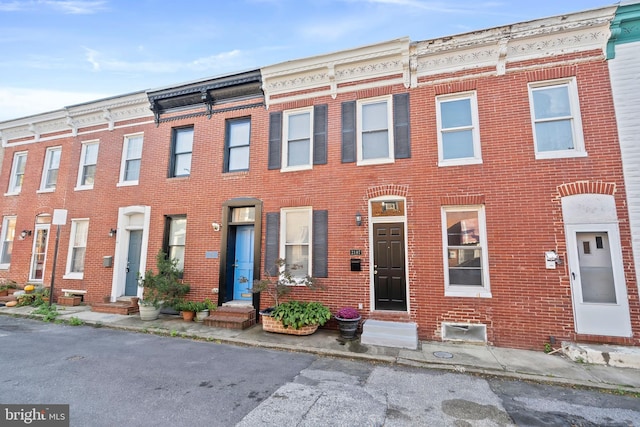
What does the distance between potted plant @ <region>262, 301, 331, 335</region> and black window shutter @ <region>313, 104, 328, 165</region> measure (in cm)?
388

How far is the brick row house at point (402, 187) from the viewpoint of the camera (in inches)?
243

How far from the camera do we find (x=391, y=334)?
6.23 meters

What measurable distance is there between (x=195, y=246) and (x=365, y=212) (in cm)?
535

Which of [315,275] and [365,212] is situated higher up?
[365,212]

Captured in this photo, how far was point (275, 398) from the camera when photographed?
398cm

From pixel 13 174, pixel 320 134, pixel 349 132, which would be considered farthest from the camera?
pixel 13 174

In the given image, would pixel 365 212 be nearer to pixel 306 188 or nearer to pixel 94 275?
pixel 306 188

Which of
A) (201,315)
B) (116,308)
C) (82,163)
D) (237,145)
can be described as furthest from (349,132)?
(82,163)

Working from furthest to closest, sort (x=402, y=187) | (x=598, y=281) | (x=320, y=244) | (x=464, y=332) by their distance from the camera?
(x=320, y=244) → (x=402, y=187) → (x=464, y=332) → (x=598, y=281)

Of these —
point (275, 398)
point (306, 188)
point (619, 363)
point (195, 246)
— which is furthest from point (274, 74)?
point (619, 363)

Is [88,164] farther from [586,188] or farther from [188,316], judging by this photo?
[586,188]

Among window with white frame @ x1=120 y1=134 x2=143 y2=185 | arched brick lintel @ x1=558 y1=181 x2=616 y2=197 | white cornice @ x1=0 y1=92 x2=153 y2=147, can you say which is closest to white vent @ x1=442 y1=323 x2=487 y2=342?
arched brick lintel @ x1=558 y1=181 x2=616 y2=197

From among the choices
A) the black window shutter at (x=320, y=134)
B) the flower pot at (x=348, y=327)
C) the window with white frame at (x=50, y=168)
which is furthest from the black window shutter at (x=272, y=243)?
the window with white frame at (x=50, y=168)

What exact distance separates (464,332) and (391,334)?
173 centimetres
